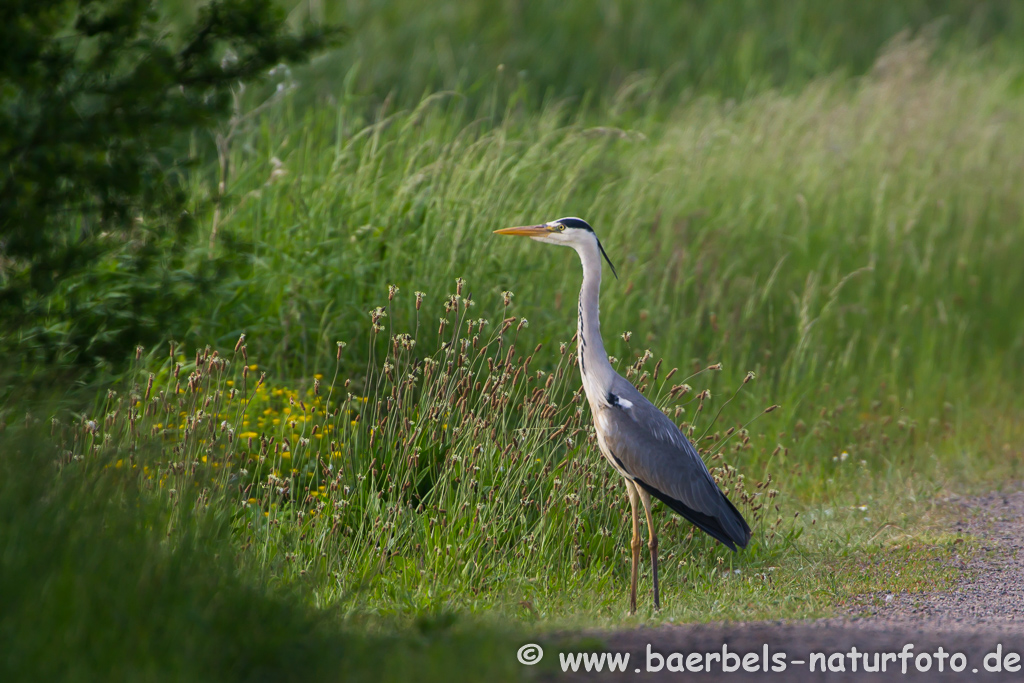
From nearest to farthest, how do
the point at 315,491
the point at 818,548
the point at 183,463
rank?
the point at 183,463, the point at 315,491, the point at 818,548

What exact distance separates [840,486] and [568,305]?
230 centimetres

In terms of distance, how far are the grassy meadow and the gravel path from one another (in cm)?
29

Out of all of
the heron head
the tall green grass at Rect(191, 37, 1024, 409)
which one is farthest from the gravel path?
the tall green grass at Rect(191, 37, 1024, 409)

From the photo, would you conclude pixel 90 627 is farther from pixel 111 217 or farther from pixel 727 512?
pixel 727 512

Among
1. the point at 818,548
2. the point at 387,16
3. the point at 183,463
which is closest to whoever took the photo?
the point at 183,463

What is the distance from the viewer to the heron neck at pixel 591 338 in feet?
18.5

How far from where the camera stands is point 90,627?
3.56 metres

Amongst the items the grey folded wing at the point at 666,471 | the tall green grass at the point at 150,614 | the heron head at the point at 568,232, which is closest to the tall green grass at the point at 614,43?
the heron head at the point at 568,232

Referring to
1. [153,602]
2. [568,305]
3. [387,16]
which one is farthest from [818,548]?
[387,16]

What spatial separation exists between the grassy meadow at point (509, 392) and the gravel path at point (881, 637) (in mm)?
288

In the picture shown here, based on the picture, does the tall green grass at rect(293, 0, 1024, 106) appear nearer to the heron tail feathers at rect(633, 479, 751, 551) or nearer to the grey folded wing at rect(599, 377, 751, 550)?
the grey folded wing at rect(599, 377, 751, 550)

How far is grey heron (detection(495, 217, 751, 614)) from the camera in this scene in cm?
550

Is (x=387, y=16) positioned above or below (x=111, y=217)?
below

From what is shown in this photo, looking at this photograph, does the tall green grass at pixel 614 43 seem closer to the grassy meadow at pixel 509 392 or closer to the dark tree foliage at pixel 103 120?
the grassy meadow at pixel 509 392
